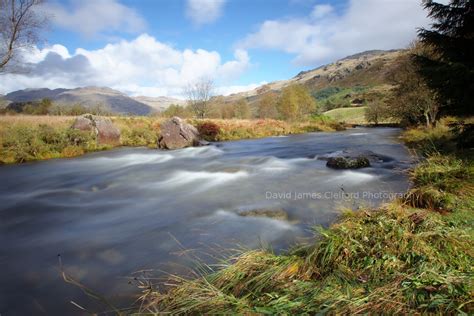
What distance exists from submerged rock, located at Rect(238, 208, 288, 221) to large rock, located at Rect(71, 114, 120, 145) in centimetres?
1723

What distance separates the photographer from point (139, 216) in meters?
6.71

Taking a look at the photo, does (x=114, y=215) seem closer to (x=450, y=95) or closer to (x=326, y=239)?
(x=326, y=239)

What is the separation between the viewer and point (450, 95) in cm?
841

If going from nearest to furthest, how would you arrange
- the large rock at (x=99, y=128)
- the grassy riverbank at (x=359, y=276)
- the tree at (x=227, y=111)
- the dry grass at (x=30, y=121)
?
the grassy riverbank at (x=359, y=276) → the dry grass at (x=30, y=121) → the large rock at (x=99, y=128) → the tree at (x=227, y=111)

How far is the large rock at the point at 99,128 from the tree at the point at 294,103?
42687 millimetres

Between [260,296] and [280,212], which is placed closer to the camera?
[260,296]

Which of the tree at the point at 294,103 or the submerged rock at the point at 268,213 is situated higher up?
the tree at the point at 294,103

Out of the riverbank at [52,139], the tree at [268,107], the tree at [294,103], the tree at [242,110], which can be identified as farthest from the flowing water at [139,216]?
the tree at [242,110]

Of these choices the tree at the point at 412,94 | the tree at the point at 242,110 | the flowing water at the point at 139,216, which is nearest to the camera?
the flowing water at the point at 139,216

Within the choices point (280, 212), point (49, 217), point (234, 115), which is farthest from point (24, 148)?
point (234, 115)

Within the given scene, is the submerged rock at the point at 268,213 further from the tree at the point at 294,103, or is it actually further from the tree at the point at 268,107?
the tree at the point at 268,107

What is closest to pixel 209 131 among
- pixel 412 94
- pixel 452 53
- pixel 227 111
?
pixel 412 94

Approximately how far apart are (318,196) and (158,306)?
5267mm

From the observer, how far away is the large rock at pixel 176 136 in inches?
809
